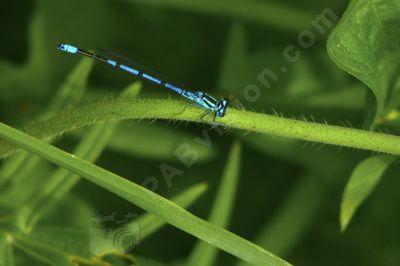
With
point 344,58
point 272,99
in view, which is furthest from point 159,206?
point 272,99

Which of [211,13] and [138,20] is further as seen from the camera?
[138,20]

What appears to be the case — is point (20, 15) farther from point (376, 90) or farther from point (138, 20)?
point (376, 90)

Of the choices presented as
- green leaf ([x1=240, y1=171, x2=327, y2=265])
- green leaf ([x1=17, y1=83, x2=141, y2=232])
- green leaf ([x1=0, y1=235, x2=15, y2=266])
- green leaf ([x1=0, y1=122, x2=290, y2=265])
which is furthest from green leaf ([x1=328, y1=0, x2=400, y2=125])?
green leaf ([x1=240, y1=171, x2=327, y2=265])

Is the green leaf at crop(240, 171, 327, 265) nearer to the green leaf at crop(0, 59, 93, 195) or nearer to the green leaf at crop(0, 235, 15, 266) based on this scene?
the green leaf at crop(0, 59, 93, 195)

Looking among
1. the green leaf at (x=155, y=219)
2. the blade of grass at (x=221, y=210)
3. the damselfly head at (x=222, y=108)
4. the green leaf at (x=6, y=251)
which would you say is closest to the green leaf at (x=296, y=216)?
the blade of grass at (x=221, y=210)

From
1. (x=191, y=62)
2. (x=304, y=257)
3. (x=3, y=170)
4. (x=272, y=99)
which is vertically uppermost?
(x=191, y=62)

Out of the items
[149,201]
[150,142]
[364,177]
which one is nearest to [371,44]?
[364,177]

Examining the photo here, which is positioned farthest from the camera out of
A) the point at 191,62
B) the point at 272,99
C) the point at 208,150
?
the point at 191,62

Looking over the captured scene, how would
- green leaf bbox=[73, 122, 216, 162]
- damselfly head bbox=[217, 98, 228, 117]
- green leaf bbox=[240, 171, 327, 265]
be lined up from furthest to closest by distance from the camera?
green leaf bbox=[240, 171, 327, 265], green leaf bbox=[73, 122, 216, 162], damselfly head bbox=[217, 98, 228, 117]
